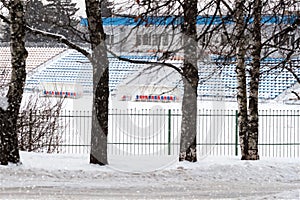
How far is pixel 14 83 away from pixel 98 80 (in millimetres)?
1775

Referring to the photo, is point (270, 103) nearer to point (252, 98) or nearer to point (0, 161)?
point (252, 98)

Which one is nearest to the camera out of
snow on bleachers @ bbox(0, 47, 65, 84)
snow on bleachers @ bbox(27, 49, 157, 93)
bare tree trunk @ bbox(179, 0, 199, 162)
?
bare tree trunk @ bbox(179, 0, 199, 162)

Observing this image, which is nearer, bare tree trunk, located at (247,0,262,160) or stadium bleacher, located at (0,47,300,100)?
bare tree trunk, located at (247,0,262,160)

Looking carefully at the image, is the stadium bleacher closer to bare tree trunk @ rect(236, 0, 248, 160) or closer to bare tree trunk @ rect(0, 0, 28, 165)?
bare tree trunk @ rect(236, 0, 248, 160)

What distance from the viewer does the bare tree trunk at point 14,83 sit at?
11797 mm

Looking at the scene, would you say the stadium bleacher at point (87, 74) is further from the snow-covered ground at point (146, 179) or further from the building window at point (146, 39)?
the snow-covered ground at point (146, 179)

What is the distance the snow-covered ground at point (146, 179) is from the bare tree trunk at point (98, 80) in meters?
0.44

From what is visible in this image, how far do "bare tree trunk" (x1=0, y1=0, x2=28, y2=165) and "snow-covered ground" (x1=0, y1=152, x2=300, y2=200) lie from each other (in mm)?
460

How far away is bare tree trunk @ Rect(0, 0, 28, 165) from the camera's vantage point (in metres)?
11.8

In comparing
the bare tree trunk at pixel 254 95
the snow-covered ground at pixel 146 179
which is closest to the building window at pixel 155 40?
the bare tree trunk at pixel 254 95

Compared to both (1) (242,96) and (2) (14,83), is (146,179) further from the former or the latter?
(1) (242,96)

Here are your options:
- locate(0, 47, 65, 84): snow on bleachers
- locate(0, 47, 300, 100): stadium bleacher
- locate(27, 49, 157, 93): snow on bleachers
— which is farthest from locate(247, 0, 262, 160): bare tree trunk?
locate(0, 47, 65, 84): snow on bleachers

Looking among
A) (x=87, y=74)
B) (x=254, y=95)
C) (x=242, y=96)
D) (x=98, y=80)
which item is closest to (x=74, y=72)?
(x=87, y=74)

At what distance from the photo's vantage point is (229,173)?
1183 centimetres
